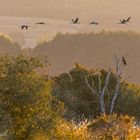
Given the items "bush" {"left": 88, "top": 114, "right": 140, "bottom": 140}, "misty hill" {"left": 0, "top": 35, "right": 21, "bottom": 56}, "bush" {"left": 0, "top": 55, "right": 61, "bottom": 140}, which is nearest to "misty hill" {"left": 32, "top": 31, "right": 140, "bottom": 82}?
"misty hill" {"left": 0, "top": 35, "right": 21, "bottom": 56}

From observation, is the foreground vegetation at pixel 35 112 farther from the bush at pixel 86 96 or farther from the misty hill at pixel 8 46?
the misty hill at pixel 8 46

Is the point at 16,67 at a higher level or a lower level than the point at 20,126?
higher

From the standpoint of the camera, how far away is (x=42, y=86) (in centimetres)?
3409

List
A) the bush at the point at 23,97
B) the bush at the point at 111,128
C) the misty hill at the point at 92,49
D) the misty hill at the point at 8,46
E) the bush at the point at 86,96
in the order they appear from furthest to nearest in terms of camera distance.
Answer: the misty hill at the point at 92,49 < the misty hill at the point at 8,46 < the bush at the point at 86,96 < the bush at the point at 111,128 < the bush at the point at 23,97

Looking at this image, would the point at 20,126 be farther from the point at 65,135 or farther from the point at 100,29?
the point at 100,29

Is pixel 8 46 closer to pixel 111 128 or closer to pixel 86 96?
pixel 86 96

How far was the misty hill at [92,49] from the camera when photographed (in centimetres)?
14550

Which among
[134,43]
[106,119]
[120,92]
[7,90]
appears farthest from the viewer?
[134,43]

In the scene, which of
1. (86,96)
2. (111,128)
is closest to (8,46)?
(86,96)

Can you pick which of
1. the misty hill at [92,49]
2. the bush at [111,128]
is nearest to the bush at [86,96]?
the bush at [111,128]

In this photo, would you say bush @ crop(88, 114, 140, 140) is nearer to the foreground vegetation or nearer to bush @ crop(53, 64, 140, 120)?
the foreground vegetation

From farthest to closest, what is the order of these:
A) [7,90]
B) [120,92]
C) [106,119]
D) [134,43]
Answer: [134,43], [120,92], [106,119], [7,90]

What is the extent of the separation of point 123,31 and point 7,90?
417 ft

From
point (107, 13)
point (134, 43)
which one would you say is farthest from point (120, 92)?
point (107, 13)
